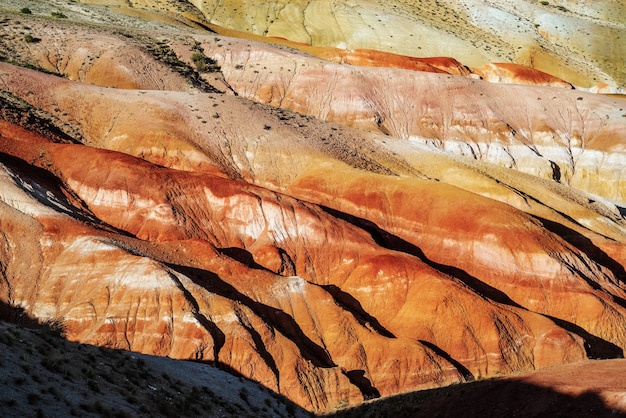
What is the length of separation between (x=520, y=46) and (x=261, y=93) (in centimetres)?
5761

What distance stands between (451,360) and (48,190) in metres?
26.7

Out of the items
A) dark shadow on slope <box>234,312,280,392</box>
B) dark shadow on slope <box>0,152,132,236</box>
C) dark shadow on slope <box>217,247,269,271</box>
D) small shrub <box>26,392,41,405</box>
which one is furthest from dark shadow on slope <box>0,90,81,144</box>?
small shrub <box>26,392,41,405</box>

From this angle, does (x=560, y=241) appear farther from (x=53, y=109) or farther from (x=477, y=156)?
(x=53, y=109)

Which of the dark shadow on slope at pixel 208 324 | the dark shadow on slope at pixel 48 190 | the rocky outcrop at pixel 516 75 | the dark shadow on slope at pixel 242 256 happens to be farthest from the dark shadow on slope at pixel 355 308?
the rocky outcrop at pixel 516 75

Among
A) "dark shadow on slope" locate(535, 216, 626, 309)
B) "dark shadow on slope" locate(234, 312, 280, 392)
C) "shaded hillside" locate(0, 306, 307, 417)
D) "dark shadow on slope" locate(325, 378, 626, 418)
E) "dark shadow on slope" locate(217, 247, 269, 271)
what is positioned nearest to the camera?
"shaded hillside" locate(0, 306, 307, 417)

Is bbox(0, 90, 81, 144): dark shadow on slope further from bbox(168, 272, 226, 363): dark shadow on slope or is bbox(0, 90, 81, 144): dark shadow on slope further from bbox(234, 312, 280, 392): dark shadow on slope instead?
bbox(234, 312, 280, 392): dark shadow on slope

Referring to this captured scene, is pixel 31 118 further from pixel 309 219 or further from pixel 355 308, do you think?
pixel 355 308

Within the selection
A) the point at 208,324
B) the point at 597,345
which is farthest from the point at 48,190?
the point at 597,345

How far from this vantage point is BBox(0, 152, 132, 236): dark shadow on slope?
44406 mm

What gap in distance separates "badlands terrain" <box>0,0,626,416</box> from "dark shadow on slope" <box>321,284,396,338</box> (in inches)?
6.8

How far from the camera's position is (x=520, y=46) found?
12075cm

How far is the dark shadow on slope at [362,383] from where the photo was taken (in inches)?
1511

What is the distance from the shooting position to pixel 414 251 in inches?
2096

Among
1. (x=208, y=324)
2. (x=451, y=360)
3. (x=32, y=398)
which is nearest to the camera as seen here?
(x=32, y=398)
